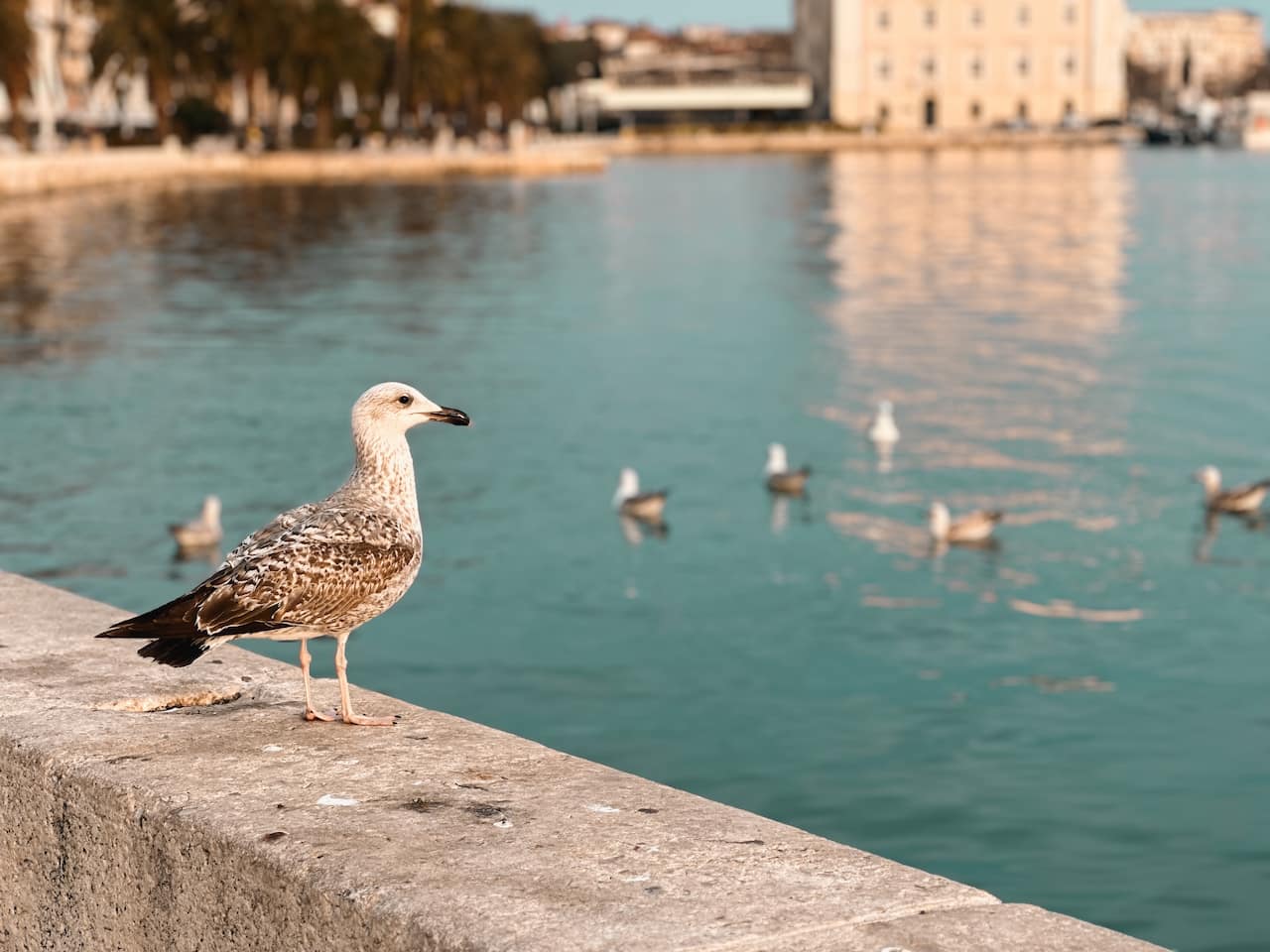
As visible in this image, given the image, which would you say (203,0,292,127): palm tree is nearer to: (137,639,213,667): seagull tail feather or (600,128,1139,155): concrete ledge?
(600,128,1139,155): concrete ledge

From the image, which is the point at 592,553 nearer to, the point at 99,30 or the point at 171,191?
the point at 171,191

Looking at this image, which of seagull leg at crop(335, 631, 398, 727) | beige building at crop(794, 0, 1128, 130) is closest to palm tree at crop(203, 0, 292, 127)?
seagull leg at crop(335, 631, 398, 727)

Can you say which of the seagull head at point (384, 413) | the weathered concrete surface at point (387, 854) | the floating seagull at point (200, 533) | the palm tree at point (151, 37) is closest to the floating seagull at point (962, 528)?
the floating seagull at point (200, 533)

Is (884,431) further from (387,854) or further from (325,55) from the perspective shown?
(325,55)

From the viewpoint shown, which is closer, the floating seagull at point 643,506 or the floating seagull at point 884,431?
the floating seagull at point 643,506

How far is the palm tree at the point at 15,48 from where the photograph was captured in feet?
230

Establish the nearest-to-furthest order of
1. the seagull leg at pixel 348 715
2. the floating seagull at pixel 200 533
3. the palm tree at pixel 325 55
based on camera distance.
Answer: the seagull leg at pixel 348 715, the floating seagull at pixel 200 533, the palm tree at pixel 325 55

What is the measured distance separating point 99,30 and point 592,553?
271ft

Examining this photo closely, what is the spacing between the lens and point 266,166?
96875 mm

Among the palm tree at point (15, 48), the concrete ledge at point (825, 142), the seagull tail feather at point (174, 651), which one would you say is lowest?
the seagull tail feather at point (174, 651)

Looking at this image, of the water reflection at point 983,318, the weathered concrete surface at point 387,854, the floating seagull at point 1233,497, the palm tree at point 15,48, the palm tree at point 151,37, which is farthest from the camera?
the palm tree at point 151,37

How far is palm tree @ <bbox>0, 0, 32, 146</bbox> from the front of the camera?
A: 70.2m

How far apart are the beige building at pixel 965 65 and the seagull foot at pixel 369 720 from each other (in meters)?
190

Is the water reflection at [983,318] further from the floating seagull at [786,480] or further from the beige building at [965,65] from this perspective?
the beige building at [965,65]
